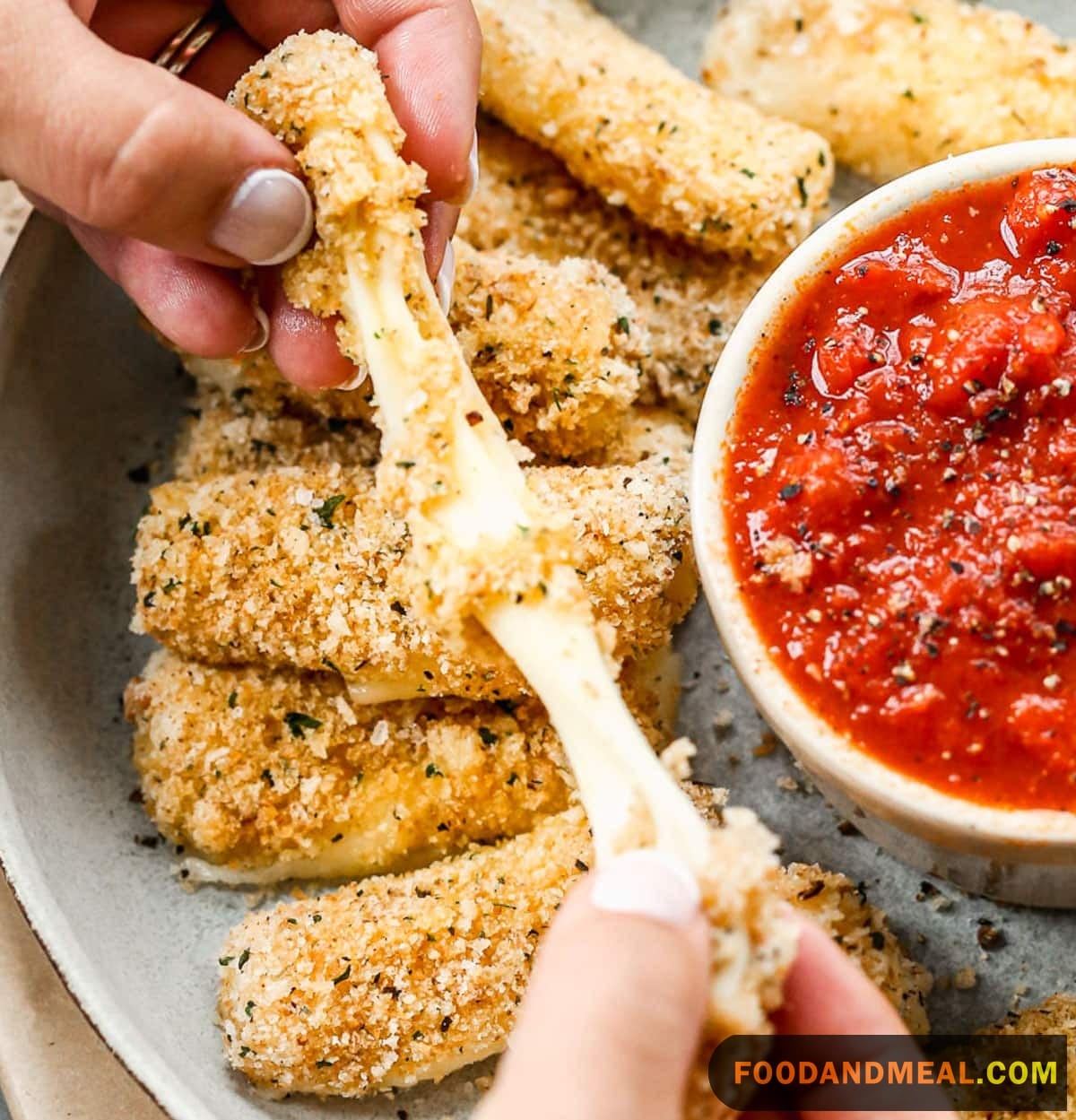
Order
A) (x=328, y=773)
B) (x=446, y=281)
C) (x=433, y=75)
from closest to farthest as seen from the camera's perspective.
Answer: (x=433, y=75)
(x=446, y=281)
(x=328, y=773)

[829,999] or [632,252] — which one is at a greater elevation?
[632,252]

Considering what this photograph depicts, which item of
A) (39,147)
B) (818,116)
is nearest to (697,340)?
(818,116)

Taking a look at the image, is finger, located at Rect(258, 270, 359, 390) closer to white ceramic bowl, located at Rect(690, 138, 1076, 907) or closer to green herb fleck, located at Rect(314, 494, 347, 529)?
green herb fleck, located at Rect(314, 494, 347, 529)

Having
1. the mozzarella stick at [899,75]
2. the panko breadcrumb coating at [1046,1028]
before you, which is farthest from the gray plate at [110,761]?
the mozzarella stick at [899,75]

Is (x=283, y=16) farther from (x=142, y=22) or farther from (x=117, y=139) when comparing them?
(x=117, y=139)

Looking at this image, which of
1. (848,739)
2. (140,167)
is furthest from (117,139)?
(848,739)

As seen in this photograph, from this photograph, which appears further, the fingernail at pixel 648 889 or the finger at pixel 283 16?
the finger at pixel 283 16

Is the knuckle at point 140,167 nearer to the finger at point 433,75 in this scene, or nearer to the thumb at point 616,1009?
the finger at point 433,75
